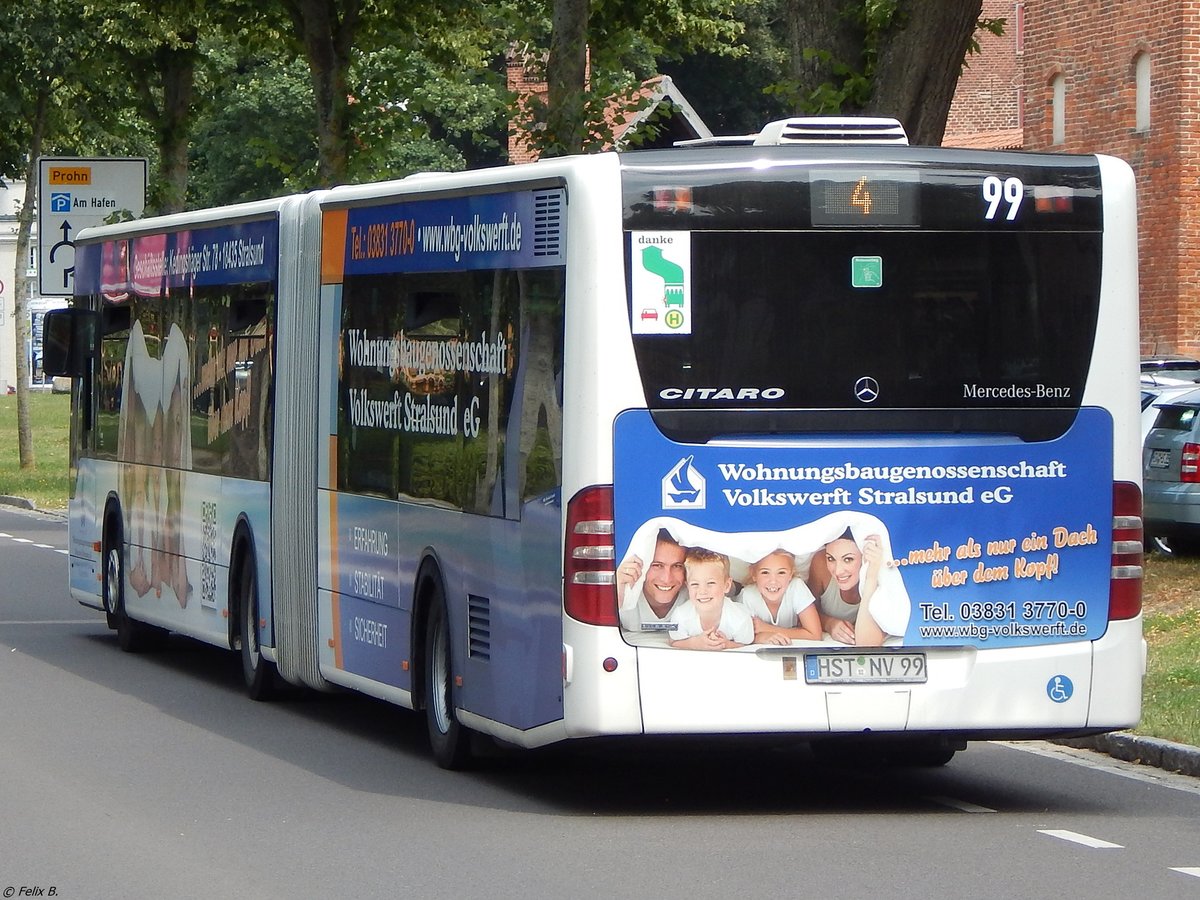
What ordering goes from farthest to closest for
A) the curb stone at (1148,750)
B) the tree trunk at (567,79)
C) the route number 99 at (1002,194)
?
the tree trunk at (567,79) < the curb stone at (1148,750) < the route number 99 at (1002,194)

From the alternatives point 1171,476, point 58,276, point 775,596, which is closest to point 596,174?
point 775,596

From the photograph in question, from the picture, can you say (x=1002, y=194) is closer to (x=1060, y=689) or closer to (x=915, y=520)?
(x=915, y=520)

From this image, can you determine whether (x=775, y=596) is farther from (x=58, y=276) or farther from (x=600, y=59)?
(x=58, y=276)

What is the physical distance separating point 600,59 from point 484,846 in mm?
16551

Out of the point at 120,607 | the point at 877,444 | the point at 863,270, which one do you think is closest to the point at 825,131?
the point at 863,270

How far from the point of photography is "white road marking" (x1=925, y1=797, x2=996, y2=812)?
10375mm

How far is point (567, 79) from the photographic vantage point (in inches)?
908

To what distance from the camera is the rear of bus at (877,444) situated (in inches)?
380

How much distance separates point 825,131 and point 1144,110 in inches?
1123

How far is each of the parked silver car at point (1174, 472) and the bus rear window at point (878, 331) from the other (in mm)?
10695

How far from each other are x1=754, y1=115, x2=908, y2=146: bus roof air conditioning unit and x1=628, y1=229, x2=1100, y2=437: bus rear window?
0.79 metres

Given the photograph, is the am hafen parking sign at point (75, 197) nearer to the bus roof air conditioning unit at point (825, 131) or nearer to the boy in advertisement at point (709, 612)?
the bus roof air conditioning unit at point (825, 131)

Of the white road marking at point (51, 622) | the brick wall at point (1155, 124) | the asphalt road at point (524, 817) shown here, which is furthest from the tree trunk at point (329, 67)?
the brick wall at point (1155, 124)

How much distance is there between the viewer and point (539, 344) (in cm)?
1014
